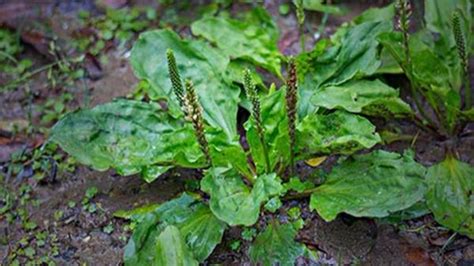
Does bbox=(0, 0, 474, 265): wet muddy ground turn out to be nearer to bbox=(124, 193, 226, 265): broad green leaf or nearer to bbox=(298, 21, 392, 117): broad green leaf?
bbox=(124, 193, 226, 265): broad green leaf

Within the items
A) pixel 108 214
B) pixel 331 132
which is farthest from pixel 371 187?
pixel 108 214

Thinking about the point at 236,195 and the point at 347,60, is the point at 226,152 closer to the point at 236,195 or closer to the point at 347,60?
the point at 236,195

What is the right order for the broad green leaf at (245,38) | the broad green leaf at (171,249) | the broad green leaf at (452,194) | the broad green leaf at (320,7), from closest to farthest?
the broad green leaf at (171,249) < the broad green leaf at (452,194) < the broad green leaf at (245,38) < the broad green leaf at (320,7)

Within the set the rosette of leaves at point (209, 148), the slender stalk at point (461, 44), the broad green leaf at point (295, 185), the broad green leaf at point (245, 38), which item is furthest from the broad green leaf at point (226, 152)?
the slender stalk at point (461, 44)

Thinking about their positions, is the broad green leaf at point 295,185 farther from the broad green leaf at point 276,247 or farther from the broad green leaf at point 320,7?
the broad green leaf at point 320,7

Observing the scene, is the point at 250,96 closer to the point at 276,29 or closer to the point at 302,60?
the point at 302,60

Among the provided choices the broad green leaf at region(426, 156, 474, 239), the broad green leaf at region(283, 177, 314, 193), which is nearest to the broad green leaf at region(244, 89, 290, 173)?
the broad green leaf at region(283, 177, 314, 193)
